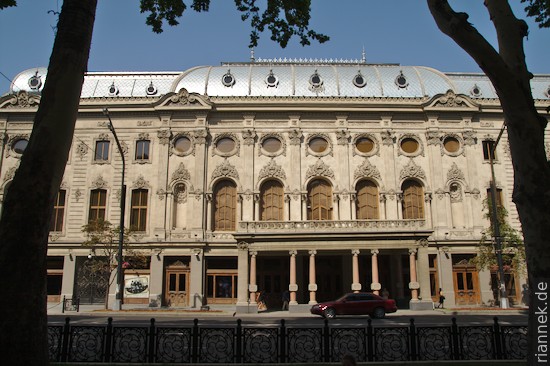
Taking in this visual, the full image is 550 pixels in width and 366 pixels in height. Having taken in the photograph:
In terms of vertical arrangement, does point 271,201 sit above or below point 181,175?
below

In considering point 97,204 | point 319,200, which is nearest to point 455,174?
point 319,200

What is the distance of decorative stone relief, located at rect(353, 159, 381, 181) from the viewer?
4009 centimetres

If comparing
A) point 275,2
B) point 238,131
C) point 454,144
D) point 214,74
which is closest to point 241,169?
point 238,131

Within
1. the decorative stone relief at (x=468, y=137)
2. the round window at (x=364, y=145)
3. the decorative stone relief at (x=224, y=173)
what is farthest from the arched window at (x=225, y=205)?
the decorative stone relief at (x=468, y=137)

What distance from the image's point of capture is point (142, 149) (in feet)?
133

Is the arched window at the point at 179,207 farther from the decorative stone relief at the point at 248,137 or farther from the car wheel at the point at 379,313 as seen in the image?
the car wheel at the point at 379,313

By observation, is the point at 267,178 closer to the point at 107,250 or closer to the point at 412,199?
the point at 412,199

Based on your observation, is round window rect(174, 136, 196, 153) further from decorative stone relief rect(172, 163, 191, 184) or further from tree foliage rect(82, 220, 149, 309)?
tree foliage rect(82, 220, 149, 309)

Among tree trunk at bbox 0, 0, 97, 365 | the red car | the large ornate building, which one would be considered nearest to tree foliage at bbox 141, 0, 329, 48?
tree trunk at bbox 0, 0, 97, 365

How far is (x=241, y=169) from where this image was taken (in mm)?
40062

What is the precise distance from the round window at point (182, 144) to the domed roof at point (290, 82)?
15.8 ft

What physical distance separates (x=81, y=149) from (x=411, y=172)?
92.8ft

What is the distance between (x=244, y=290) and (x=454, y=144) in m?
22.4

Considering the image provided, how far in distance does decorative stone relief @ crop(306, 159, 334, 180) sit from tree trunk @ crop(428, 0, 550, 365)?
30569mm
